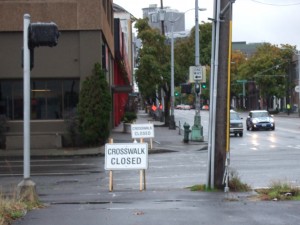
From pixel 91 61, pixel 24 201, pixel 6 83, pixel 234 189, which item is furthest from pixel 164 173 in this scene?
pixel 6 83

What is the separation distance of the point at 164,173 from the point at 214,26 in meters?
6.91

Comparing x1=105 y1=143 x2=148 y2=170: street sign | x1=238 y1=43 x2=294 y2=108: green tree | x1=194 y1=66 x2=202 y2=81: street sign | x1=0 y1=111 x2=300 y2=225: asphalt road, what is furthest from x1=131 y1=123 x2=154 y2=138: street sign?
x1=238 y1=43 x2=294 y2=108: green tree

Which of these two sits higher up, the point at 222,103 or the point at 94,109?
the point at 222,103

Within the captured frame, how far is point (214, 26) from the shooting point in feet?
40.9

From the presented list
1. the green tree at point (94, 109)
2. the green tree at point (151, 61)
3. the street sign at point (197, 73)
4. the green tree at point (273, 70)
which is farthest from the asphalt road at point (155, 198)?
the green tree at point (273, 70)

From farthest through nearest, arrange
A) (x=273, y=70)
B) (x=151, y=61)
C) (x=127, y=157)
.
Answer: (x=273, y=70), (x=151, y=61), (x=127, y=157)

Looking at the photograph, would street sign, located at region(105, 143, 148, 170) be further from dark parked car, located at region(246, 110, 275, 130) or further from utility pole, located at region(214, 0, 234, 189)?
dark parked car, located at region(246, 110, 275, 130)

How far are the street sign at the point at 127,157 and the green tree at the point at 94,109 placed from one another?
15.8 metres

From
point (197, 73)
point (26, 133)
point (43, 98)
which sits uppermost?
point (197, 73)

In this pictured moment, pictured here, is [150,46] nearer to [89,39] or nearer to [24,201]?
[89,39]

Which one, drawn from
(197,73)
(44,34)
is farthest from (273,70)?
(44,34)

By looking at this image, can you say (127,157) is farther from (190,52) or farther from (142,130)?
(190,52)

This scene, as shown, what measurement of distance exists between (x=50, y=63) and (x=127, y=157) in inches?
720

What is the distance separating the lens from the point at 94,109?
28.9 meters
